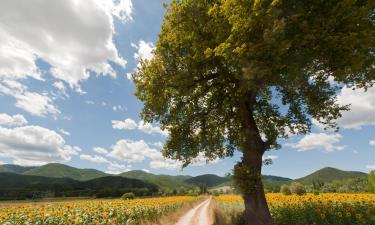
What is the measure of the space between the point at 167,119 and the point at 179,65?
4.38 metres

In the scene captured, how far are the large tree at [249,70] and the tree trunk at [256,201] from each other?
0.19 ft

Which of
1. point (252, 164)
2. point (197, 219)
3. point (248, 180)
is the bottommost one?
point (197, 219)

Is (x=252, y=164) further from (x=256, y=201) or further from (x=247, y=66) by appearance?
(x=247, y=66)

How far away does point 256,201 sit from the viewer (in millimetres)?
15266

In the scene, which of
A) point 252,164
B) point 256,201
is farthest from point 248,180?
point 256,201

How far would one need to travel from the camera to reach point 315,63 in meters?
13.7

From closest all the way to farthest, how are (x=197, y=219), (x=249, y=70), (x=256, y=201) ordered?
1. (x=249, y=70)
2. (x=256, y=201)
3. (x=197, y=219)

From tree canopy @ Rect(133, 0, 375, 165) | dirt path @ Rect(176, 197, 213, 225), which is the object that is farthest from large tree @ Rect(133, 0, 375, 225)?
dirt path @ Rect(176, 197, 213, 225)

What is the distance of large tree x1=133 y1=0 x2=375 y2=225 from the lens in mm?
11656

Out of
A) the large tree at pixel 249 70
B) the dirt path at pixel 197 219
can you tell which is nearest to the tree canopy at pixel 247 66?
the large tree at pixel 249 70

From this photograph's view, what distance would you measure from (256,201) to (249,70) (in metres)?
8.18

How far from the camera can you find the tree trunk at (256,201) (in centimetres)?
1482

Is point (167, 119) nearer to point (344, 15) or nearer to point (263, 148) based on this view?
point (263, 148)

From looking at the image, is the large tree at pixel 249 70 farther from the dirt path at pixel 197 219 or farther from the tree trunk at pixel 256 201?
the dirt path at pixel 197 219
